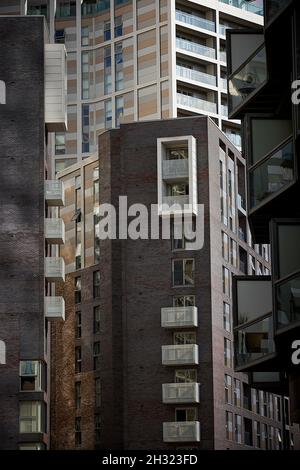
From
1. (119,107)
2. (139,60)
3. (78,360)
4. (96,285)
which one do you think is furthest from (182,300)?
(139,60)

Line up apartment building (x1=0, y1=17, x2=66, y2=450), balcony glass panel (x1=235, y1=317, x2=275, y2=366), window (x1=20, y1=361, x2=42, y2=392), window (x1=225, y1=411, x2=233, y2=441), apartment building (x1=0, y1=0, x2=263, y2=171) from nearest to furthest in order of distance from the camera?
1. balcony glass panel (x1=235, y1=317, x2=275, y2=366)
2. apartment building (x1=0, y1=17, x2=66, y2=450)
3. window (x1=20, y1=361, x2=42, y2=392)
4. window (x1=225, y1=411, x2=233, y2=441)
5. apartment building (x1=0, y1=0, x2=263, y2=171)

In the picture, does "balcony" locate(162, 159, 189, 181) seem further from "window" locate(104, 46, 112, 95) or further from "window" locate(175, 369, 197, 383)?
"window" locate(104, 46, 112, 95)

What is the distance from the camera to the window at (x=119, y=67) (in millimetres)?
134375

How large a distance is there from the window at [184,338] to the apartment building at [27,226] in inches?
419

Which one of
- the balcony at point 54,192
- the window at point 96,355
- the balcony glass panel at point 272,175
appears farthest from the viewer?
the window at point 96,355

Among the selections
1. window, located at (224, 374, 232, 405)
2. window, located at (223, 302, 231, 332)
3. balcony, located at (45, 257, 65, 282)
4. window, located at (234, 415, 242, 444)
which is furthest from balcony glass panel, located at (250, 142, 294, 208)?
window, located at (234, 415, 242, 444)

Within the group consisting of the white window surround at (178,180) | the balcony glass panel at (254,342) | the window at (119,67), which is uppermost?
the window at (119,67)

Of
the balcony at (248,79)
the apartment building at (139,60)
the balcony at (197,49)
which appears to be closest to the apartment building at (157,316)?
the apartment building at (139,60)

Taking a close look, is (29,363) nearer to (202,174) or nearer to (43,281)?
(43,281)

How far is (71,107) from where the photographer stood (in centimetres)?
13762

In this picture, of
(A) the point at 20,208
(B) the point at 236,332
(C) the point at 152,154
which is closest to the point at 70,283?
(C) the point at 152,154

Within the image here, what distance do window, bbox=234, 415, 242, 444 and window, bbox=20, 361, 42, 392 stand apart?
2077cm

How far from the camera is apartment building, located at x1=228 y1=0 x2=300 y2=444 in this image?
3350 cm

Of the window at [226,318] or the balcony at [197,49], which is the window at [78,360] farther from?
the balcony at [197,49]
